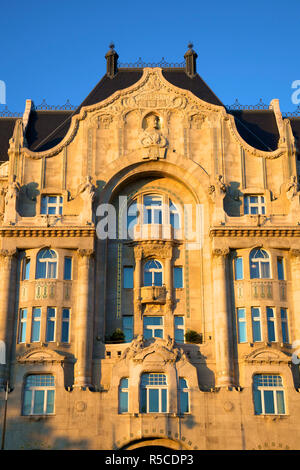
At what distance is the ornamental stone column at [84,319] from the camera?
50281 mm

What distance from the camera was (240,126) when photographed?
60938 mm

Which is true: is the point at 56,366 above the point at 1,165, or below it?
below

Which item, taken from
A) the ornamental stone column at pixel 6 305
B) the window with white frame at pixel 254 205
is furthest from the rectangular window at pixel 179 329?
the ornamental stone column at pixel 6 305

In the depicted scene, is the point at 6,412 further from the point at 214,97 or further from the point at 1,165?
the point at 214,97

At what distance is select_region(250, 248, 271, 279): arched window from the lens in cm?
5344

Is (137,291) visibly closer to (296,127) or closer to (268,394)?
(268,394)

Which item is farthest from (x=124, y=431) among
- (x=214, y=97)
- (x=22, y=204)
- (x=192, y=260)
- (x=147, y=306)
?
(x=214, y=97)

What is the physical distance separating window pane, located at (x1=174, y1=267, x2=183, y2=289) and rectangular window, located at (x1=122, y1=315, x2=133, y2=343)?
398 cm

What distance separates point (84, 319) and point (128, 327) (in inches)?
147

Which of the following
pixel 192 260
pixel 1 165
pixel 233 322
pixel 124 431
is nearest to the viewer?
pixel 124 431

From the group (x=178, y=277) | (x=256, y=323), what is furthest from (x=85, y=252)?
(x=256, y=323)

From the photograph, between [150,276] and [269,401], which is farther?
[150,276]

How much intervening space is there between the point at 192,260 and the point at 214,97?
47.4 ft

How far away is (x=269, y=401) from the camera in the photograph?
4941 cm
